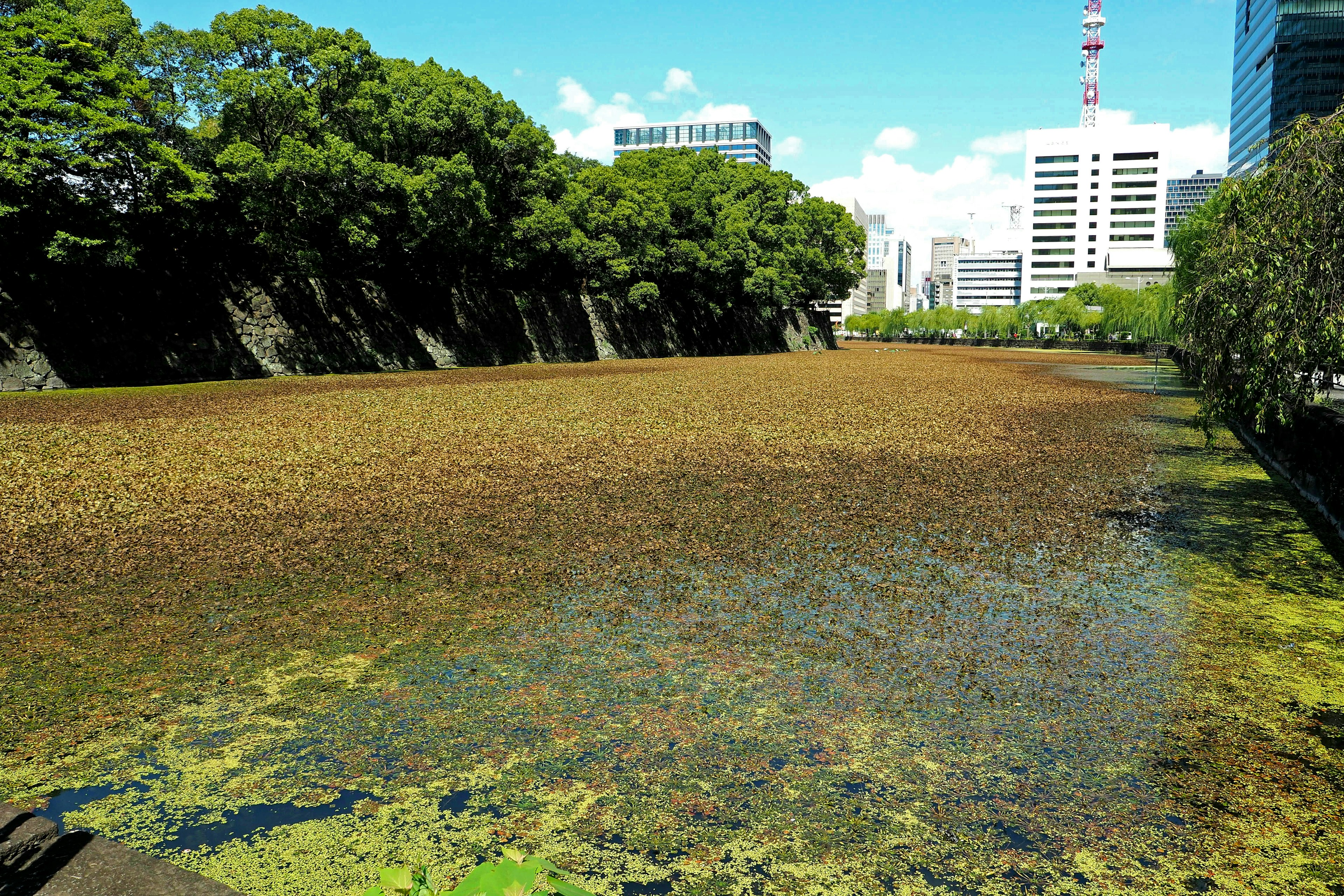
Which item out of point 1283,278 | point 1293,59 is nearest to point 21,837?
point 1283,278

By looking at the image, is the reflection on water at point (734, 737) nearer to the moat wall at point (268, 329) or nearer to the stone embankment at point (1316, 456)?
the stone embankment at point (1316, 456)

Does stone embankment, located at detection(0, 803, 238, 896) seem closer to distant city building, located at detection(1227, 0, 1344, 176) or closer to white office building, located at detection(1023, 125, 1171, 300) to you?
distant city building, located at detection(1227, 0, 1344, 176)

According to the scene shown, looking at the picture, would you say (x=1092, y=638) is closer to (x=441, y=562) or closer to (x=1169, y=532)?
(x=1169, y=532)

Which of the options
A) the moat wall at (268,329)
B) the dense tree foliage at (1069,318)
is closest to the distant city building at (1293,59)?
the dense tree foliage at (1069,318)

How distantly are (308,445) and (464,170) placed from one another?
2211 cm

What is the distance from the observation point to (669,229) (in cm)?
5438

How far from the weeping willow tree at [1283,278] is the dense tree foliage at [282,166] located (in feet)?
84.7

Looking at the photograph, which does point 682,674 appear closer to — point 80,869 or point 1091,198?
point 80,869

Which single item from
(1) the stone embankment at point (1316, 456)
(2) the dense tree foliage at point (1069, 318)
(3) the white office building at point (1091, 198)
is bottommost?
(1) the stone embankment at point (1316, 456)

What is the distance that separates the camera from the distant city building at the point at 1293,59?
4345 inches

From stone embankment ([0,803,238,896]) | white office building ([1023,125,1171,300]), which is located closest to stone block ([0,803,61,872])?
stone embankment ([0,803,238,896])

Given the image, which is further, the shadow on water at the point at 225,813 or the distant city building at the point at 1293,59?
the distant city building at the point at 1293,59

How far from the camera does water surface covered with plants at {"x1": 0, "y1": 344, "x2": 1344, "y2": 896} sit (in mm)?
3705

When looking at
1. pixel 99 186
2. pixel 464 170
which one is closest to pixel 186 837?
pixel 99 186
